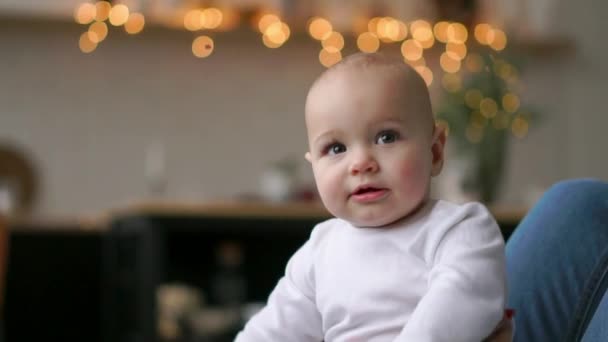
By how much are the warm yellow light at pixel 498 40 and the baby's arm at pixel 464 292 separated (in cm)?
395

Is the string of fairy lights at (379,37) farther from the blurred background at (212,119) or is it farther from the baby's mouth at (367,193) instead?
the baby's mouth at (367,193)

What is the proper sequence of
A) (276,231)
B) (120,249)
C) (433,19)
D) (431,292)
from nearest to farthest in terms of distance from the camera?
(431,292)
(276,231)
(120,249)
(433,19)

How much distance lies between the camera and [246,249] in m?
4.44

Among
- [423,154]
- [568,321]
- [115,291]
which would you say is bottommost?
[115,291]

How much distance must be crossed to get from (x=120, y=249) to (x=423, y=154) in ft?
9.58

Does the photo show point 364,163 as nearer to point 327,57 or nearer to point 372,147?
point 372,147

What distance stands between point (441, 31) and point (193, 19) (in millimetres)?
1115

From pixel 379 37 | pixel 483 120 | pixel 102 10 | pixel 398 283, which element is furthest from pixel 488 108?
pixel 398 283

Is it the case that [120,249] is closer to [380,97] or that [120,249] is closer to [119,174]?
[119,174]

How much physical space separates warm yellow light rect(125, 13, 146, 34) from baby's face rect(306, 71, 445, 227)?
339 centimetres

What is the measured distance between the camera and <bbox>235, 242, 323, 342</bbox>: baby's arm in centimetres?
113

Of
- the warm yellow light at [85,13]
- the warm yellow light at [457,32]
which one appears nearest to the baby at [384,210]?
the warm yellow light at [85,13]

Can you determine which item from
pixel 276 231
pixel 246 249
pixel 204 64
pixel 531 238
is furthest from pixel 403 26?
pixel 531 238

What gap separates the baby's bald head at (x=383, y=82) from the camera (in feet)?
3.42
